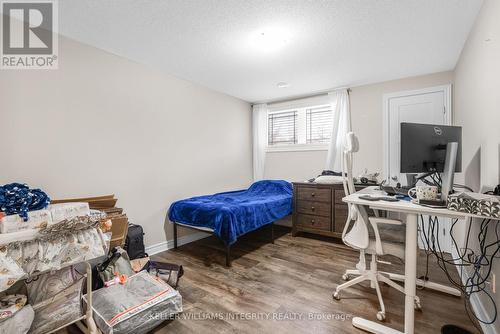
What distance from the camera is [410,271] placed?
4.81 ft

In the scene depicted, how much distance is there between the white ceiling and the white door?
0.30 metres

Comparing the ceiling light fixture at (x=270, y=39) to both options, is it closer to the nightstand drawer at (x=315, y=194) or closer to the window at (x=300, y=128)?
the window at (x=300, y=128)

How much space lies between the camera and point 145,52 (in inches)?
100

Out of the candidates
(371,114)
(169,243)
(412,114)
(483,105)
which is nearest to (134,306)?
(169,243)

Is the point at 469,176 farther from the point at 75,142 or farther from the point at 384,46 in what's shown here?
the point at 75,142

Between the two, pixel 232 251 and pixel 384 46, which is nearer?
pixel 384 46

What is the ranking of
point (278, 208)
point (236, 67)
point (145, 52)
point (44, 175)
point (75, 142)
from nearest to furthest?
1. point (44, 175)
2. point (75, 142)
3. point (145, 52)
4. point (236, 67)
5. point (278, 208)

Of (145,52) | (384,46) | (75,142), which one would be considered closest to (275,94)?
(384,46)

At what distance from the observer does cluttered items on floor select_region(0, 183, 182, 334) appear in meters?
1.25

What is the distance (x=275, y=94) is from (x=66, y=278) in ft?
12.0

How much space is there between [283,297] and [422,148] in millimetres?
1623

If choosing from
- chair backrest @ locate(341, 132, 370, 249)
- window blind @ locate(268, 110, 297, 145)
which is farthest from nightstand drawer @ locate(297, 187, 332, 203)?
chair backrest @ locate(341, 132, 370, 249)

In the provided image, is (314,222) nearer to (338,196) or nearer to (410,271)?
(338,196)

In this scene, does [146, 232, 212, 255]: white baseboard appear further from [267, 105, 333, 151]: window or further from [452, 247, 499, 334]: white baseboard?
[452, 247, 499, 334]: white baseboard
